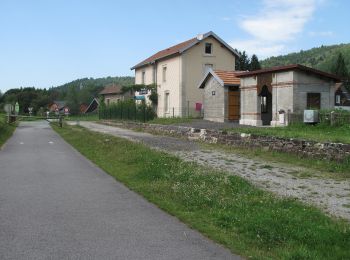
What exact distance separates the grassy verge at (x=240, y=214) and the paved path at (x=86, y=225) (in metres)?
0.35

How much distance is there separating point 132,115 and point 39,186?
96.8 feet

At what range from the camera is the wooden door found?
3175 cm

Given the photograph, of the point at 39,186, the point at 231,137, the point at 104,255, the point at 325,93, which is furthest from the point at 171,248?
the point at 325,93

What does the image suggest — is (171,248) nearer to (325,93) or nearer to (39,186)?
(39,186)

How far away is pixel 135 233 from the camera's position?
21.8 ft

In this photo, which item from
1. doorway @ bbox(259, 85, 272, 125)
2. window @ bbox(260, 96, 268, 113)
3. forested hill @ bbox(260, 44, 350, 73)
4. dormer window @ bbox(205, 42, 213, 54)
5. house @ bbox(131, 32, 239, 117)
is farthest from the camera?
forested hill @ bbox(260, 44, 350, 73)

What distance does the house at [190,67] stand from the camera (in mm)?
42938

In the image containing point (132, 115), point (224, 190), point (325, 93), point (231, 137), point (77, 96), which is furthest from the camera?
point (77, 96)

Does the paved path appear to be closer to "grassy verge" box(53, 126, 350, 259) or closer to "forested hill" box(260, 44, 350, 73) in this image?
"grassy verge" box(53, 126, 350, 259)

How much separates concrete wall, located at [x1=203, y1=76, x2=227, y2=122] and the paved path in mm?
20472

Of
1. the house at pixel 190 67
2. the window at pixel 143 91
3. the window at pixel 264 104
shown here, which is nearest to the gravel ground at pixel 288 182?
the window at pixel 264 104

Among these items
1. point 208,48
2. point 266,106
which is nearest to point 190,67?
point 208,48

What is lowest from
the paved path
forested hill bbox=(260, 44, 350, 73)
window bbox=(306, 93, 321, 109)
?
the paved path

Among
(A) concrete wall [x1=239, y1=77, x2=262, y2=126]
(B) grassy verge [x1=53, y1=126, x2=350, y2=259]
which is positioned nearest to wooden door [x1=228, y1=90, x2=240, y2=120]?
(A) concrete wall [x1=239, y1=77, x2=262, y2=126]
